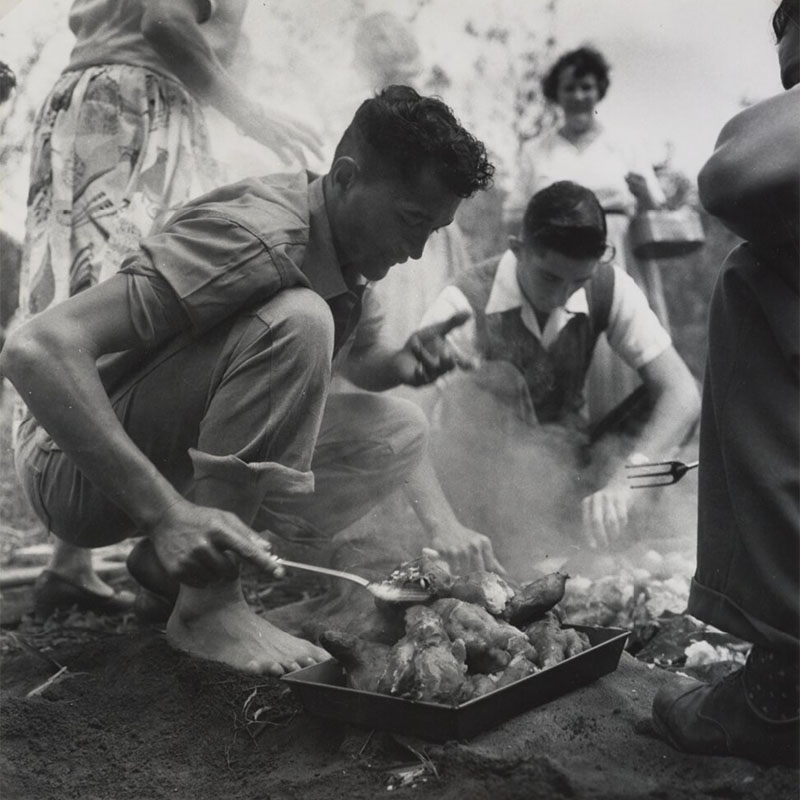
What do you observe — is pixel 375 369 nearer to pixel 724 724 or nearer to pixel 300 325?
pixel 300 325

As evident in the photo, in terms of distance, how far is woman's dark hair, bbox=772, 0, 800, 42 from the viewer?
2.03 metres

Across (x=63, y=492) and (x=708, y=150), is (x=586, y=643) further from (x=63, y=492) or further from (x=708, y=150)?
(x=708, y=150)

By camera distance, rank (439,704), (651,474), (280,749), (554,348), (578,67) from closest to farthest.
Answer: (439,704)
(280,749)
(578,67)
(651,474)
(554,348)

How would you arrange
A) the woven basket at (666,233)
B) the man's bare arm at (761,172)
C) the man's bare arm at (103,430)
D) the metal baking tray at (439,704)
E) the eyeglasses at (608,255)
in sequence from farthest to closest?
the woven basket at (666,233) < the eyeglasses at (608,255) < the man's bare arm at (103,430) < the metal baking tray at (439,704) < the man's bare arm at (761,172)

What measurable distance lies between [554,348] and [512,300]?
0.93ft

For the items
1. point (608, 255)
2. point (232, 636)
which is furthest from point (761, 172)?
point (608, 255)

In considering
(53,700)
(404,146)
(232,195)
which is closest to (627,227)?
(404,146)

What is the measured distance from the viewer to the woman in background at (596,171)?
135 inches

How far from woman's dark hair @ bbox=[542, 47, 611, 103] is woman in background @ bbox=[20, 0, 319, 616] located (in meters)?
1.01

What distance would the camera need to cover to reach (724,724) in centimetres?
194

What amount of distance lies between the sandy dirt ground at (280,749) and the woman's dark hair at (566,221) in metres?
1.71

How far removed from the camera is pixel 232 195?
2.67m

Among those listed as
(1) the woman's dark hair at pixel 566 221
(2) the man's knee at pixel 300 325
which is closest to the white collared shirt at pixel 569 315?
(1) the woman's dark hair at pixel 566 221

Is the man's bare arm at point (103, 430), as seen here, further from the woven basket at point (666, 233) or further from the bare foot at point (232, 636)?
the woven basket at point (666, 233)
